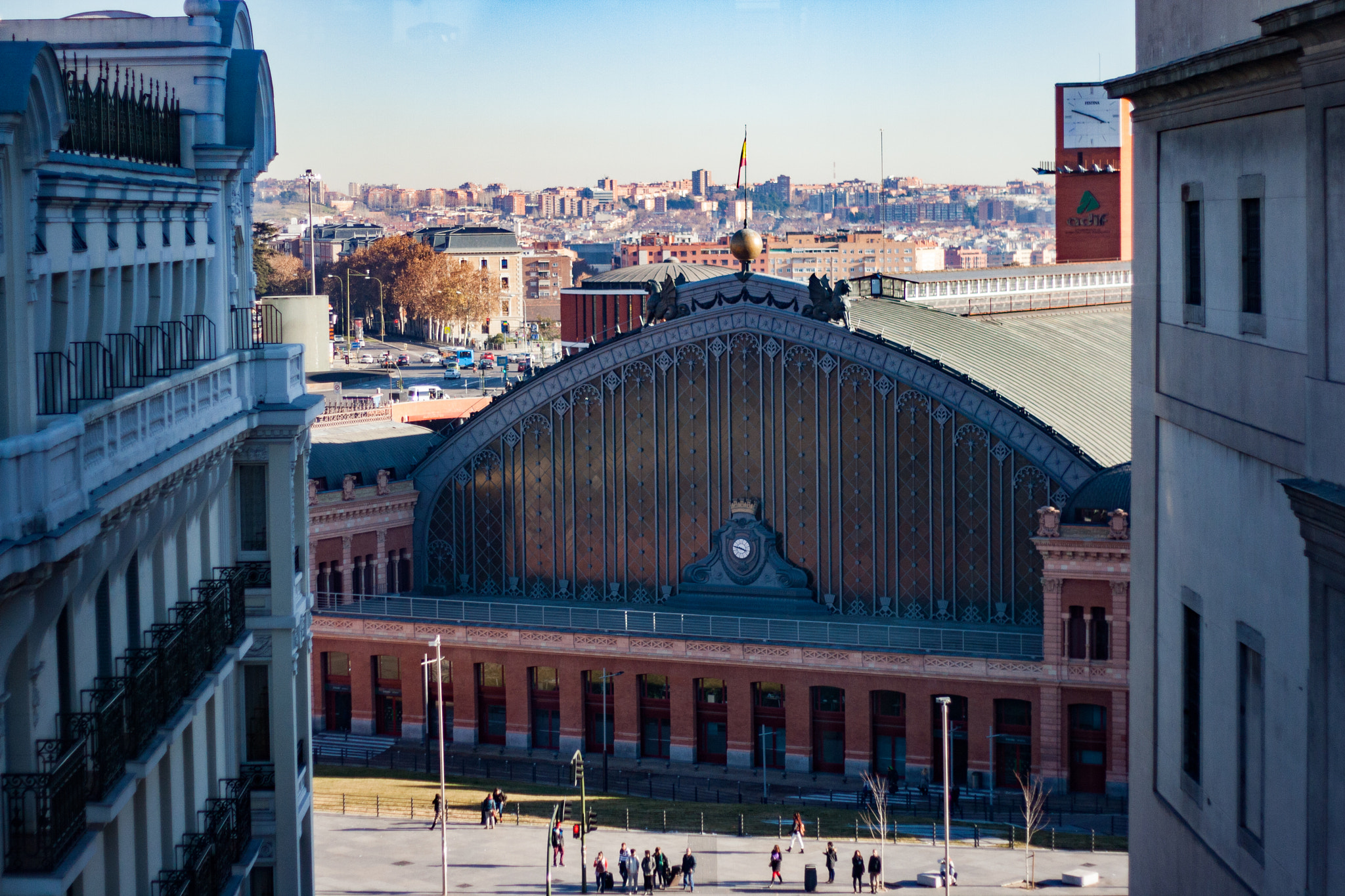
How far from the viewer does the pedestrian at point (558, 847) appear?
60672 millimetres

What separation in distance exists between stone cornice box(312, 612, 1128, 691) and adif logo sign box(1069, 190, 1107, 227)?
304ft

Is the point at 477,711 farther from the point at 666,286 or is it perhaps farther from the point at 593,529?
the point at 666,286

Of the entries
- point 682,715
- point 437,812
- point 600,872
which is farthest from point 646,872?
point 682,715

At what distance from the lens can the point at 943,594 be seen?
249ft

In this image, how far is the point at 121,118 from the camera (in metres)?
26.5

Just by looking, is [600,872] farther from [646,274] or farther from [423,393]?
[423,393]

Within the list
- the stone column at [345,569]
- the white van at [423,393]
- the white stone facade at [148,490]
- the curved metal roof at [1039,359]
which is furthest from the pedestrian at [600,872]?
the white van at [423,393]

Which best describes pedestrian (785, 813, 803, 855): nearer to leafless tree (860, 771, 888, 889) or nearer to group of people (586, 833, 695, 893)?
leafless tree (860, 771, 888, 889)

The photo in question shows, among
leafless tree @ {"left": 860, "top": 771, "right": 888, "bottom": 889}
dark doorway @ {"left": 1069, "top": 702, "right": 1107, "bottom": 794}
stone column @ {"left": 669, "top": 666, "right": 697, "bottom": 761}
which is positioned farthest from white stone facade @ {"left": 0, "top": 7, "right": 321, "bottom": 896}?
stone column @ {"left": 669, "top": 666, "right": 697, "bottom": 761}

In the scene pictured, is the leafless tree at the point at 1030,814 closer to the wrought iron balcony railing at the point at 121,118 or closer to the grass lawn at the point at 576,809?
the grass lawn at the point at 576,809

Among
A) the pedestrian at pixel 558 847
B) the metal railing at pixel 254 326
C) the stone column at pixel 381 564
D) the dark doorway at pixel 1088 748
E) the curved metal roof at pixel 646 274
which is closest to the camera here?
the metal railing at pixel 254 326

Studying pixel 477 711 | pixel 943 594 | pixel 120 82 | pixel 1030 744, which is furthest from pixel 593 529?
pixel 120 82

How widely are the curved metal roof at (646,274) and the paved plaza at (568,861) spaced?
5728 centimetres

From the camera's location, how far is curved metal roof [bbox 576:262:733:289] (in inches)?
4818
